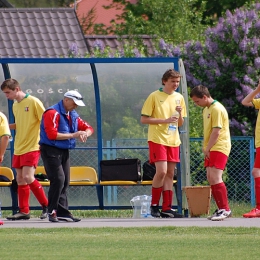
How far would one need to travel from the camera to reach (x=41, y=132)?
39.4 feet

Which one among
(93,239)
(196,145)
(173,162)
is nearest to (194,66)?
(196,145)

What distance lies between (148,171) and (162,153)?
1128 millimetres

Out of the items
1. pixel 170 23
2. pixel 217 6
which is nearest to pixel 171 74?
pixel 170 23

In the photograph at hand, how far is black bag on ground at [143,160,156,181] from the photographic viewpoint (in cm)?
1383

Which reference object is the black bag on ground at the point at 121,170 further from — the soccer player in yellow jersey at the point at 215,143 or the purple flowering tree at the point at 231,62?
the purple flowering tree at the point at 231,62

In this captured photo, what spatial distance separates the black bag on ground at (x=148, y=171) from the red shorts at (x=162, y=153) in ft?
2.97

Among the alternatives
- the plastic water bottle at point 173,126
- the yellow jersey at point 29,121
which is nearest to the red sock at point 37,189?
the yellow jersey at point 29,121

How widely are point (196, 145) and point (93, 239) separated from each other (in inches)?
282

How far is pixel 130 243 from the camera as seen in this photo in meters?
9.48

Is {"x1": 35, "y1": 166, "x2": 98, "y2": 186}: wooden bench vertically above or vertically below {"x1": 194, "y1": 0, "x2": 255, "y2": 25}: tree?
below

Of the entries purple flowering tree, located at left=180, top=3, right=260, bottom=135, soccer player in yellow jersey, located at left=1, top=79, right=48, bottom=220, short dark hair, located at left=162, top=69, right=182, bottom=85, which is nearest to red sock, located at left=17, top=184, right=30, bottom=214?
soccer player in yellow jersey, located at left=1, top=79, right=48, bottom=220

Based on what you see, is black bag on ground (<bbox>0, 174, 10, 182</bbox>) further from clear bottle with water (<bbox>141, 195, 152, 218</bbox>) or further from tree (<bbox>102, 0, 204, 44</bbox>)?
tree (<bbox>102, 0, 204, 44</bbox>)

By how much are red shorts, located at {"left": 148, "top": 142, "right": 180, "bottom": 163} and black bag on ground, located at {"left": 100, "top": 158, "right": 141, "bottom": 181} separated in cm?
93

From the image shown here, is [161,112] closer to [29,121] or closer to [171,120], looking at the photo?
[171,120]
